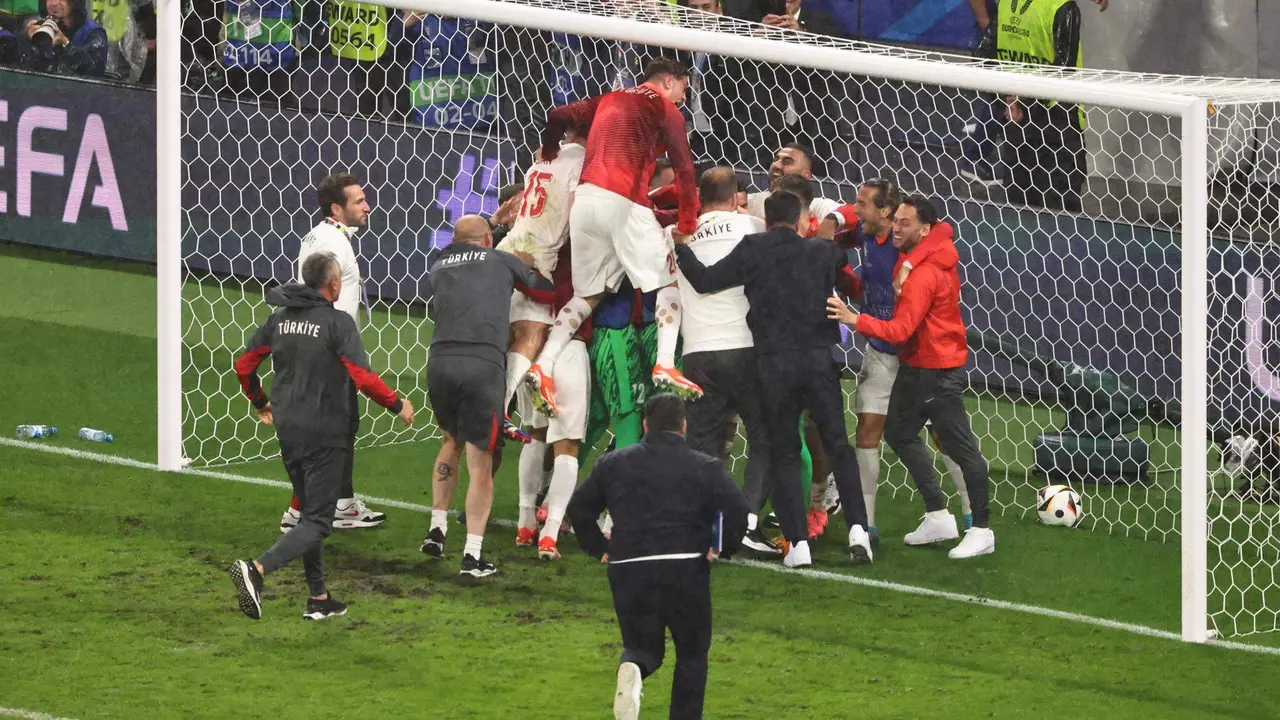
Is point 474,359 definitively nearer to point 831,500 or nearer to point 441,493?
point 441,493

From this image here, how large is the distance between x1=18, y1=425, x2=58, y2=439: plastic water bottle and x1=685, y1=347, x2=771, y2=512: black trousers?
4210 millimetres

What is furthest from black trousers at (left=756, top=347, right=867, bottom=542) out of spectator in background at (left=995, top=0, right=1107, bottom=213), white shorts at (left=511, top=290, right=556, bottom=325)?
spectator in background at (left=995, top=0, right=1107, bottom=213)

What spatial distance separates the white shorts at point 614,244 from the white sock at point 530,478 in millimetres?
891

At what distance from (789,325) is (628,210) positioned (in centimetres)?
97

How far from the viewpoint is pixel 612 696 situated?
8.00 m

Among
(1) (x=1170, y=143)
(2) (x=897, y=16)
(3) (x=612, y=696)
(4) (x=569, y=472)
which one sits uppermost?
(2) (x=897, y=16)

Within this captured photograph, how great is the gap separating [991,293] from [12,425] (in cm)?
625

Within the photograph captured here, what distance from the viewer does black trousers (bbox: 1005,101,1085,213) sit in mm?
12961

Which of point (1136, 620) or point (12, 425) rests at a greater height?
point (12, 425)

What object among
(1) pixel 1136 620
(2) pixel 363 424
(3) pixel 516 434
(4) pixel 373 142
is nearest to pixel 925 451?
(1) pixel 1136 620

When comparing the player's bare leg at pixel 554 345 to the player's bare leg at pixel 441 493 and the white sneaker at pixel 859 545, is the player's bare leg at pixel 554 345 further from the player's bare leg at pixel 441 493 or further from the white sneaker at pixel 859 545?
the white sneaker at pixel 859 545

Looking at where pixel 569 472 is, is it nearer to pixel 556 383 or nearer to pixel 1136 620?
pixel 556 383

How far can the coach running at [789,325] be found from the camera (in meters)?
9.59

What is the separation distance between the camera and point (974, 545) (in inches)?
401
